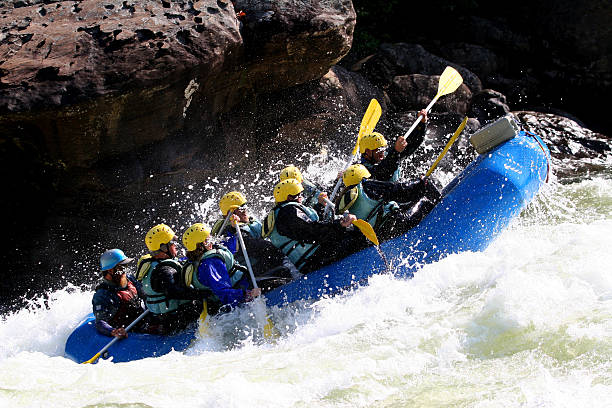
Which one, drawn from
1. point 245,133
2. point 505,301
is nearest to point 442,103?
point 245,133

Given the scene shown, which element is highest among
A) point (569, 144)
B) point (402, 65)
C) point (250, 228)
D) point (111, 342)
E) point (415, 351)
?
point (415, 351)

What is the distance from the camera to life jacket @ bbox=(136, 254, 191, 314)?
5527mm

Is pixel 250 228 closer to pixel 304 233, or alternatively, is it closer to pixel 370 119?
pixel 304 233

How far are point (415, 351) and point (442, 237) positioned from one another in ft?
5.12

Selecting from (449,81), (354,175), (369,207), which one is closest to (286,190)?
(354,175)

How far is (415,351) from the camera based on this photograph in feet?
14.7

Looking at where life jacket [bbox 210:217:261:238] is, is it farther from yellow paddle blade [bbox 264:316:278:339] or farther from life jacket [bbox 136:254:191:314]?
yellow paddle blade [bbox 264:316:278:339]

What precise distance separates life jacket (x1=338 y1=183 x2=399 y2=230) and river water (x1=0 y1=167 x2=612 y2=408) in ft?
1.78

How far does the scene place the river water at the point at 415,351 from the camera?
4.00 m

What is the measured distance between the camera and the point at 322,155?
31.1ft

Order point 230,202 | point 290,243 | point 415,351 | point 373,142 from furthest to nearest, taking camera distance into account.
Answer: point 373,142
point 230,202
point 290,243
point 415,351

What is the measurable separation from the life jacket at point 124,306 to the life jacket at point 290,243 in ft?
4.26

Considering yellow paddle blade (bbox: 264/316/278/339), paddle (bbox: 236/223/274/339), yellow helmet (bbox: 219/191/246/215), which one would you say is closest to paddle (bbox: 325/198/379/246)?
paddle (bbox: 236/223/274/339)

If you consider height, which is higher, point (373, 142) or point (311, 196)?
point (373, 142)
